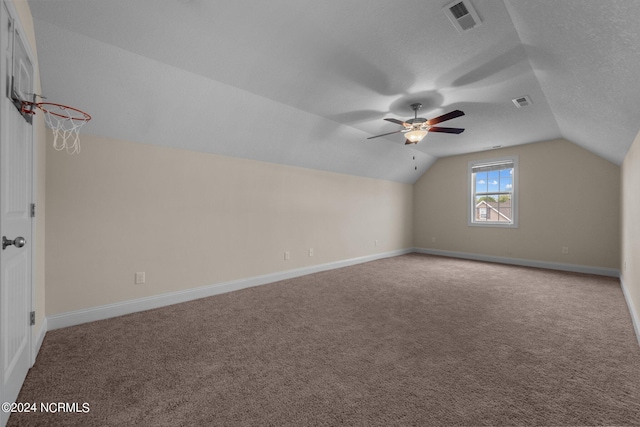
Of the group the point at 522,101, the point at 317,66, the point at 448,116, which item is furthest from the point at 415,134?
the point at 317,66

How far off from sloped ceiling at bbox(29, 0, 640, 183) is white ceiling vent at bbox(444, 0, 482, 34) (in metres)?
0.06

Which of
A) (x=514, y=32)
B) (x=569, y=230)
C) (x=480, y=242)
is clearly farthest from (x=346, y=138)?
(x=569, y=230)

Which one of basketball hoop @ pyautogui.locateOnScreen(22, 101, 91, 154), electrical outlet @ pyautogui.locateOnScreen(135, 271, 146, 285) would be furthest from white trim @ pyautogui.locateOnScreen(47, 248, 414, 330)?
basketball hoop @ pyautogui.locateOnScreen(22, 101, 91, 154)

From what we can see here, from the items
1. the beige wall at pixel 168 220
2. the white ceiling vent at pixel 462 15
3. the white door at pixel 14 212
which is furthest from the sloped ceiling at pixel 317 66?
the white door at pixel 14 212

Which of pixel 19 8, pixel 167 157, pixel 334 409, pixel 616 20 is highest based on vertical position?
pixel 19 8

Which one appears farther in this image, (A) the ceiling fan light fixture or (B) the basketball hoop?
(A) the ceiling fan light fixture

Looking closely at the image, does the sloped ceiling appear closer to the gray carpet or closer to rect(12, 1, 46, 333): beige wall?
rect(12, 1, 46, 333): beige wall

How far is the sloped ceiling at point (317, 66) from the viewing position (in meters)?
1.95

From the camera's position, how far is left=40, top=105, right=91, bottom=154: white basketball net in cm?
262

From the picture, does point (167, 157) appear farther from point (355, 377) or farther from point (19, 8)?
point (355, 377)

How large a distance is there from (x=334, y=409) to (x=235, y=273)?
282cm

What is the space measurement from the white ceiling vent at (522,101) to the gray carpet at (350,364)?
8.61 feet

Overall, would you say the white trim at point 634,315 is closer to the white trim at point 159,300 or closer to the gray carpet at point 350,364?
the gray carpet at point 350,364

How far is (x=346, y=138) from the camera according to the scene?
4.79 metres
